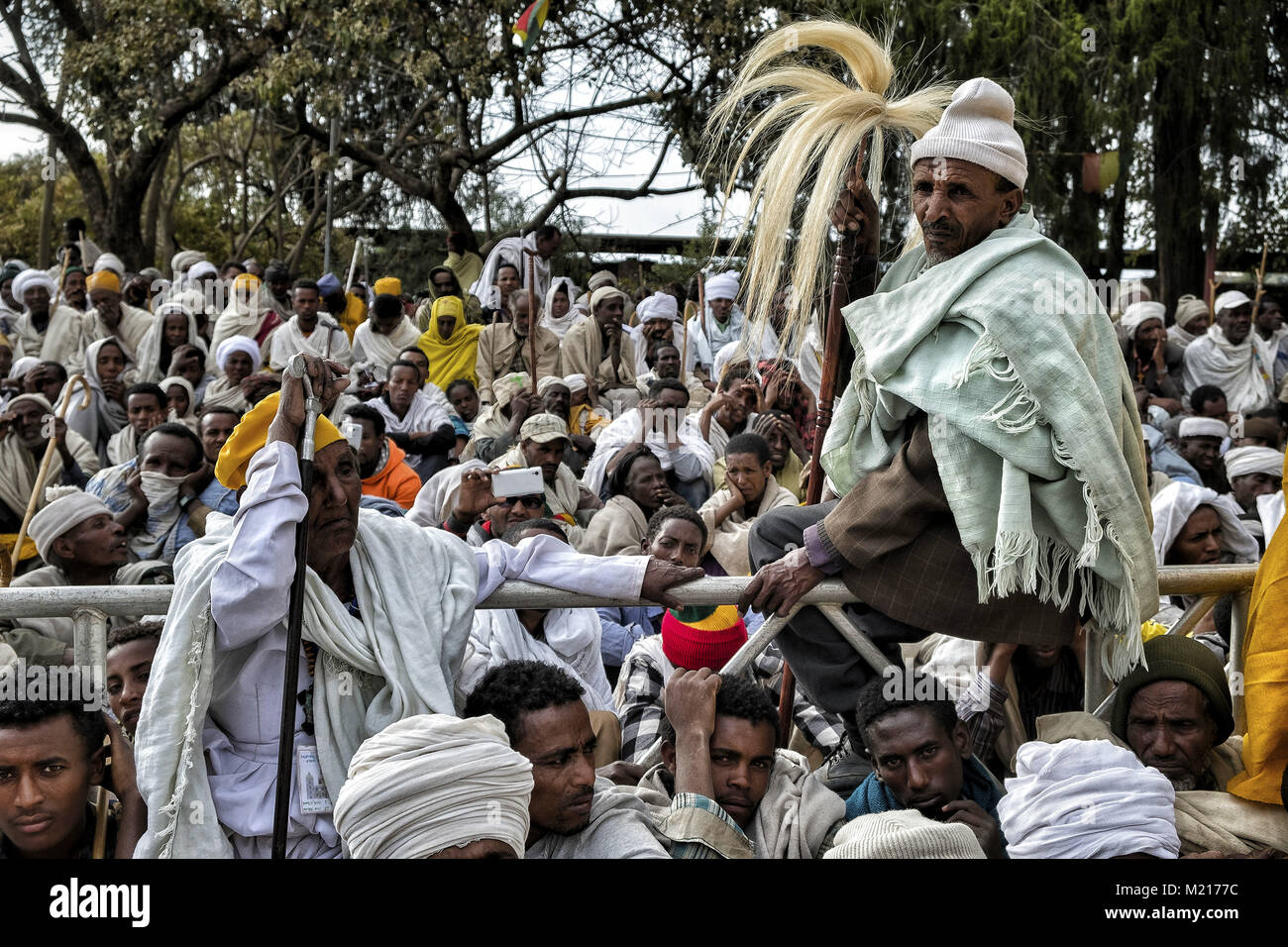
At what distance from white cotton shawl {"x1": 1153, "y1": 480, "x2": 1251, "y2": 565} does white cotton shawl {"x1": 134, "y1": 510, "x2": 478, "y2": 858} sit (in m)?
3.83

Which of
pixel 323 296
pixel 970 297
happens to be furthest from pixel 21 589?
pixel 323 296

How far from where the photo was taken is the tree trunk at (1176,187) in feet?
48.1

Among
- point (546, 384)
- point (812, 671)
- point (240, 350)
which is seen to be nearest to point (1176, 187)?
point (546, 384)

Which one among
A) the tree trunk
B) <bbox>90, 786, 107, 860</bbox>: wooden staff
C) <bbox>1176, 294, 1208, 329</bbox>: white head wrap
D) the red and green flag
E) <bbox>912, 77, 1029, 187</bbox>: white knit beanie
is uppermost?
the red and green flag

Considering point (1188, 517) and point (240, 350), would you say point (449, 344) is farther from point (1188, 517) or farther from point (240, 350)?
point (1188, 517)

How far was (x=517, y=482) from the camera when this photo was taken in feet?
19.6

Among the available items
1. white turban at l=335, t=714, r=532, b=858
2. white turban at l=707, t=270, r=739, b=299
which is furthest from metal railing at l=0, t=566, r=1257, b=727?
white turban at l=707, t=270, r=739, b=299

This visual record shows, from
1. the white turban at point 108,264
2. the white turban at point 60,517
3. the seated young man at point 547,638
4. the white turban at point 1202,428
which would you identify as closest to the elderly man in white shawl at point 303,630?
the seated young man at point 547,638

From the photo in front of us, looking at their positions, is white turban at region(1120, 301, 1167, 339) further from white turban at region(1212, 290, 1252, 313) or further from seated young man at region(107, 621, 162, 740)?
seated young man at region(107, 621, 162, 740)

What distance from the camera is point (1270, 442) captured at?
947cm

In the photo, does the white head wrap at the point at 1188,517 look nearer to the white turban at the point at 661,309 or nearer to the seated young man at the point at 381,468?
the seated young man at the point at 381,468

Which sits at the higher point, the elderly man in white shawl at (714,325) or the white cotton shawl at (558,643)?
the elderly man in white shawl at (714,325)

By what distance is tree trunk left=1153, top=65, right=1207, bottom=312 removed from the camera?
48.1ft

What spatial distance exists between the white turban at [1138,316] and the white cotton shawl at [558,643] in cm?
853
